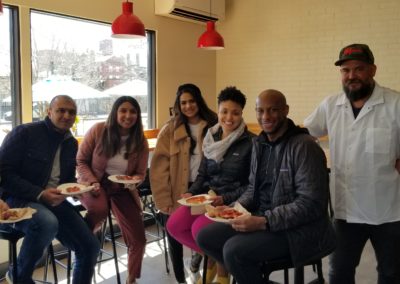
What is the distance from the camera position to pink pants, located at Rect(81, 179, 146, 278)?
102 inches

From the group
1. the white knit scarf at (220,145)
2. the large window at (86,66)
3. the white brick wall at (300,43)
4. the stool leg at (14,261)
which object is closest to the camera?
the stool leg at (14,261)

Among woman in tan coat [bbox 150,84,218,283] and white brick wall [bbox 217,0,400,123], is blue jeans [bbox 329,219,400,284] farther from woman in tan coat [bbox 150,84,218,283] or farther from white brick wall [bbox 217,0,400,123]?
white brick wall [bbox 217,0,400,123]

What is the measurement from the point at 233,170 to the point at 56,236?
113 centimetres

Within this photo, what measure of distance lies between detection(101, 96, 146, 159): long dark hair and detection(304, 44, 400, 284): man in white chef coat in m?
1.33

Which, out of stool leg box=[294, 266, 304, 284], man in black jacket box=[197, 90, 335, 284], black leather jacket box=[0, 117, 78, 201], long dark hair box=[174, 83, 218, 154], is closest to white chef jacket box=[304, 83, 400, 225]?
man in black jacket box=[197, 90, 335, 284]

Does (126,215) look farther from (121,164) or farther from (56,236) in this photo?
(56,236)

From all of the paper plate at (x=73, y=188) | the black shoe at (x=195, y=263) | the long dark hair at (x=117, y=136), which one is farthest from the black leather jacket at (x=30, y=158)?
the black shoe at (x=195, y=263)

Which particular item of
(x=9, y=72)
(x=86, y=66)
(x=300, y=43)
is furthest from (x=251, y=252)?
(x=300, y=43)

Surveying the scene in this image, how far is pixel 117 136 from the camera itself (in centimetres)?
273

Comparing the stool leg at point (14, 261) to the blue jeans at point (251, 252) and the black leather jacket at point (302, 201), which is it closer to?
the blue jeans at point (251, 252)

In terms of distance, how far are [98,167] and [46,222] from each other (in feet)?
1.90

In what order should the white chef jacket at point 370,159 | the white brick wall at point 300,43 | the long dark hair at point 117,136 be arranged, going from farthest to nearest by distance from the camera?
the white brick wall at point 300,43 → the long dark hair at point 117,136 → the white chef jacket at point 370,159

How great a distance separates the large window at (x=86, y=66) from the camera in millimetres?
3650

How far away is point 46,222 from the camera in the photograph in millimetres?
2203
